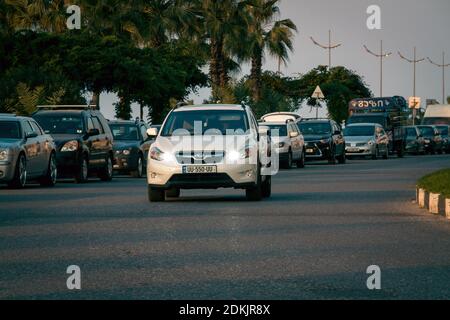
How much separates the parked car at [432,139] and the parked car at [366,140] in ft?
52.0

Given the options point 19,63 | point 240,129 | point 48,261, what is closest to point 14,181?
point 240,129

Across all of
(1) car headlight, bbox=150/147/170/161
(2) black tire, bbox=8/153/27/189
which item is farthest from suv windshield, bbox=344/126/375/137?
(1) car headlight, bbox=150/147/170/161

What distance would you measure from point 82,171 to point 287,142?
42.1 feet

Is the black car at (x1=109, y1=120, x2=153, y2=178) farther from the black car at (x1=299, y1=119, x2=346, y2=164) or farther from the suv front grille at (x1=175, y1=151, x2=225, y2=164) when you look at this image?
the suv front grille at (x1=175, y1=151, x2=225, y2=164)

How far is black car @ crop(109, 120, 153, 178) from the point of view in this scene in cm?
3622

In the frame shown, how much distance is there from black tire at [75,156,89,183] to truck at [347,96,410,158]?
3170cm

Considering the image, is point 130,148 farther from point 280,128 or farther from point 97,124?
point 280,128

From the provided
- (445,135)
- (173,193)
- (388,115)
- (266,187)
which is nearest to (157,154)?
(173,193)

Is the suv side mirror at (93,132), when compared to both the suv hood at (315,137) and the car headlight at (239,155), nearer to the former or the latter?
the car headlight at (239,155)

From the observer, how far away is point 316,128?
169ft

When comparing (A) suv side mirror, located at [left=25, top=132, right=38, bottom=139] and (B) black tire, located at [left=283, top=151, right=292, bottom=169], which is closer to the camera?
(A) suv side mirror, located at [left=25, top=132, right=38, bottom=139]
